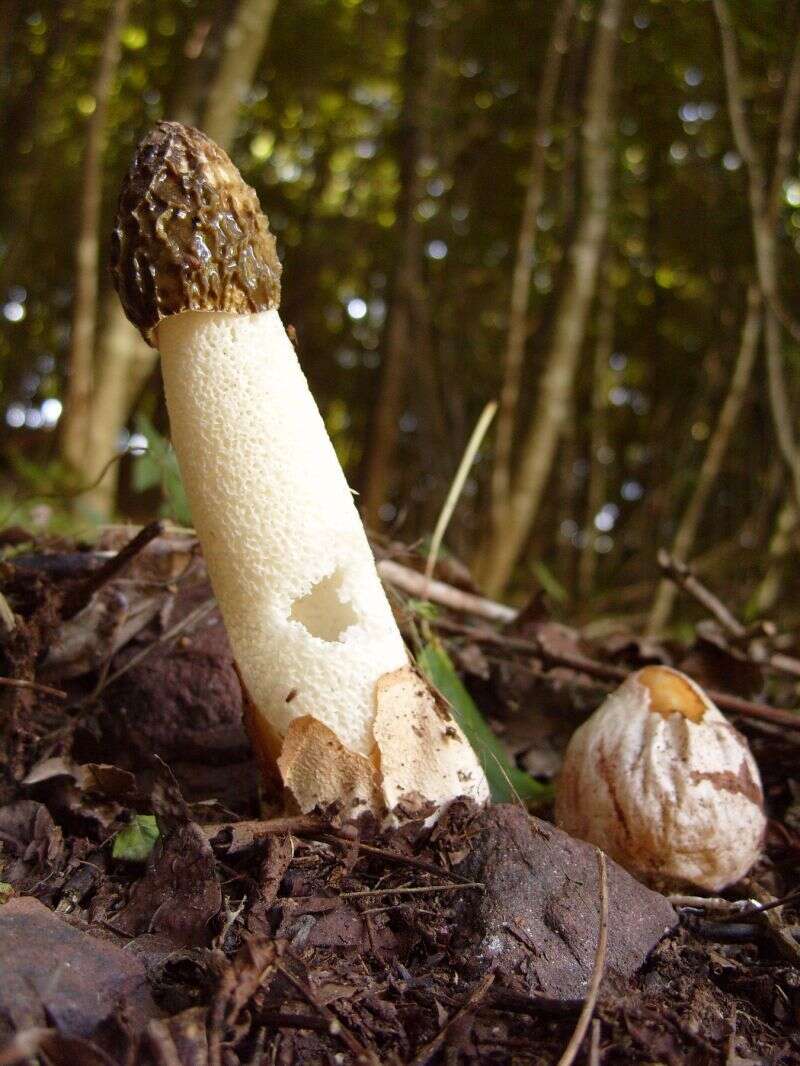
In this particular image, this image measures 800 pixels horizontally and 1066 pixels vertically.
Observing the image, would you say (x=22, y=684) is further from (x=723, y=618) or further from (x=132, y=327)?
(x=132, y=327)

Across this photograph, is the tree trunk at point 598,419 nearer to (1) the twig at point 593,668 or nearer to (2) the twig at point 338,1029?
(1) the twig at point 593,668

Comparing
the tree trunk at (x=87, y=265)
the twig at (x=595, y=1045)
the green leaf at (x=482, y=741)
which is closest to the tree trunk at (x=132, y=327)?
the tree trunk at (x=87, y=265)

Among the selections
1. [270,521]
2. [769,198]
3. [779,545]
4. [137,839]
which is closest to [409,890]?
[137,839]

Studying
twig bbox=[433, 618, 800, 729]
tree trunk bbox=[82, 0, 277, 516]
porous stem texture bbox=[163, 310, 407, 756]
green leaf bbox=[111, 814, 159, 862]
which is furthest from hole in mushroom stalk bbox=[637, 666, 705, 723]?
tree trunk bbox=[82, 0, 277, 516]

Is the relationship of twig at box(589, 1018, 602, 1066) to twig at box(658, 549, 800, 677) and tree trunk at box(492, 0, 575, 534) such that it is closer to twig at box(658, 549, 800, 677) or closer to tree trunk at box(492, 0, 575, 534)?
twig at box(658, 549, 800, 677)

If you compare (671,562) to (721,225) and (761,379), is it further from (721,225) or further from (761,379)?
(721,225)

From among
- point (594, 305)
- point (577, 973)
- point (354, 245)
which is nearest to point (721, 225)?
point (594, 305)

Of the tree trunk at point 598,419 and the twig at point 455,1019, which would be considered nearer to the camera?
the twig at point 455,1019
